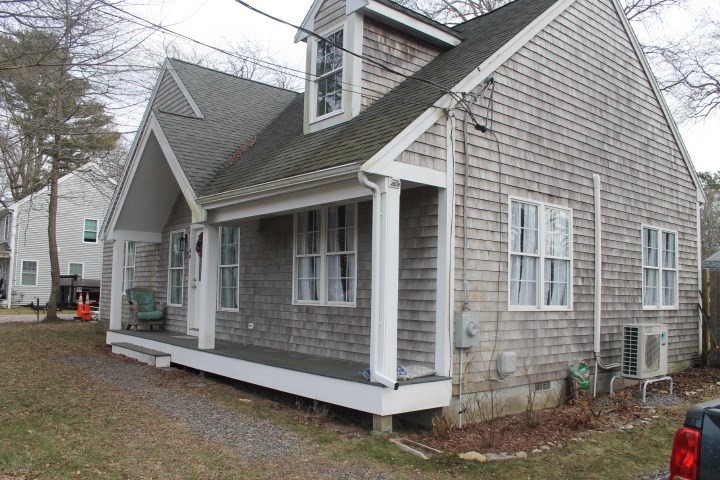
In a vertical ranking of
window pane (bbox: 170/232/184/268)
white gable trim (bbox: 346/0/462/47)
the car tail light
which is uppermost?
white gable trim (bbox: 346/0/462/47)

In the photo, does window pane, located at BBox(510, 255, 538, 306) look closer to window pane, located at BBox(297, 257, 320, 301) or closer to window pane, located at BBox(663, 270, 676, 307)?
window pane, located at BBox(297, 257, 320, 301)

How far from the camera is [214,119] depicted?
13312 mm

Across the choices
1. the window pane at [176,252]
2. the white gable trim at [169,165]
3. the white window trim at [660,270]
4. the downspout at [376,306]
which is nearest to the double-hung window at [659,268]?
the white window trim at [660,270]

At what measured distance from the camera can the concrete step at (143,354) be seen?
1102 centimetres

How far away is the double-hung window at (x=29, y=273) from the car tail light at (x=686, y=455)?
33.4m

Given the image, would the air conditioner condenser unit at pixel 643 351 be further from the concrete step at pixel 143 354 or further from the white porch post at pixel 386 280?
the concrete step at pixel 143 354

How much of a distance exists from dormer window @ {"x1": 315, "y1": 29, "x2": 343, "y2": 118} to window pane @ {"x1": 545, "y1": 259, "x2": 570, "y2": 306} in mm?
3895

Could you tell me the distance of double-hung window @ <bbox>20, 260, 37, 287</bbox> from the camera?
102 feet

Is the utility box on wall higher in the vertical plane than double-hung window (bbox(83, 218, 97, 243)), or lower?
lower

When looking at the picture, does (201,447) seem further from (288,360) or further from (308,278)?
(308,278)

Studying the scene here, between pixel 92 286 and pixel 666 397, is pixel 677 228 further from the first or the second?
pixel 92 286

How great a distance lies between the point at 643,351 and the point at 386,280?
15.8 feet

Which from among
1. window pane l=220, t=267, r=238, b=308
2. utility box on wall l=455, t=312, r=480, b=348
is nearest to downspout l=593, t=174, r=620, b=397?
utility box on wall l=455, t=312, r=480, b=348

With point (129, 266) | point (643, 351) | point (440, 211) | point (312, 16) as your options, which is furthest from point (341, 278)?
point (129, 266)
